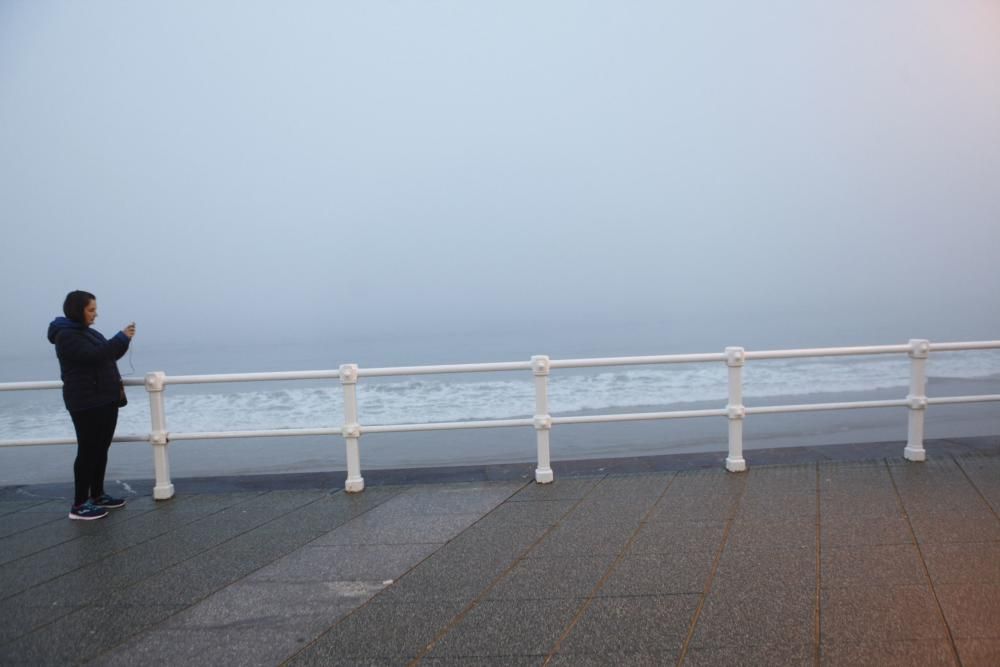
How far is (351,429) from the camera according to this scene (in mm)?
A: 6539

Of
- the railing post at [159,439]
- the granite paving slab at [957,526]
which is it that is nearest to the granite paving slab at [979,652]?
the granite paving slab at [957,526]

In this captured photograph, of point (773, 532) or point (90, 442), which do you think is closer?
point (773, 532)

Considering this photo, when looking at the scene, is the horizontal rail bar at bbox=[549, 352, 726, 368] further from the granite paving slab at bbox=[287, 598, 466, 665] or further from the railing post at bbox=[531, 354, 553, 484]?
the granite paving slab at bbox=[287, 598, 466, 665]

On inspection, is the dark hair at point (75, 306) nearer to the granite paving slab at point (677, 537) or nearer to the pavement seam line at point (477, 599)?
the pavement seam line at point (477, 599)

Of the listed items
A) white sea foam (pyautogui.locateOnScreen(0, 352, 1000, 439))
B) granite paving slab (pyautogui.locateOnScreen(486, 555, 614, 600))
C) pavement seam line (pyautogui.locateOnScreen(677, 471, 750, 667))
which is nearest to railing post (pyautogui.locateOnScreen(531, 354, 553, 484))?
pavement seam line (pyautogui.locateOnScreen(677, 471, 750, 667))

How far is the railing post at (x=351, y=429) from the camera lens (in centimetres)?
650

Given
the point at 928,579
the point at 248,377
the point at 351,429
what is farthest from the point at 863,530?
the point at 248,377

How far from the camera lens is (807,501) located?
5.61 metres

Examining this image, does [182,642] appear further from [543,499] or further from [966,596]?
[966,596]

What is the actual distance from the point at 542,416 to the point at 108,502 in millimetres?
3618

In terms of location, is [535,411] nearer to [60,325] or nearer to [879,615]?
[879,615]

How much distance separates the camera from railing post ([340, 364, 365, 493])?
650 centimetres

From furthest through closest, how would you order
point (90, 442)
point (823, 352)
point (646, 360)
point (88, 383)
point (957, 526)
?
point (823, 352) < point (646, 360) < point (90, 442) < point (88, 383) < point (957, 526)

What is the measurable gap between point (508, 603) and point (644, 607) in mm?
674
